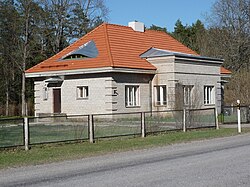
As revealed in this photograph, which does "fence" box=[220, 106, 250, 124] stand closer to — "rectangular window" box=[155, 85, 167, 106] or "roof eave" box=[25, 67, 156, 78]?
"rectangular window" box=[155, 85, 167, 106]

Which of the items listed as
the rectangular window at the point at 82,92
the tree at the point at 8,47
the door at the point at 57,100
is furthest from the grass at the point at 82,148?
the tree at the point at 8,47

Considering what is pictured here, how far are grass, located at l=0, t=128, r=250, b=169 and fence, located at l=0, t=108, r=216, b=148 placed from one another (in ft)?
1.04

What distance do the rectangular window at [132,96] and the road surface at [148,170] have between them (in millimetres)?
17438

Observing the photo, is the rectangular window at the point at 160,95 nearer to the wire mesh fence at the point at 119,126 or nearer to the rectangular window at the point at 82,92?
the rectangular window at the point at 82,92

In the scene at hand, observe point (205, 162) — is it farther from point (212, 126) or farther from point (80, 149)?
point (212, 126)

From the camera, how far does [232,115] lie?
30.8 metres

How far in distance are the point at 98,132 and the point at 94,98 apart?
13.5m

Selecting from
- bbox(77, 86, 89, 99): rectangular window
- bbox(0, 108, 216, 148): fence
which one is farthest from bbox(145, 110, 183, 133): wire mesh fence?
bbox(77, 86, 89, 99): rectangular window

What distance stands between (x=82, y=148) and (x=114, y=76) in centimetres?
1540

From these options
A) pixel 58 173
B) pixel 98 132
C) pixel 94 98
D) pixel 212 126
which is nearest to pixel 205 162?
pixel 58 173

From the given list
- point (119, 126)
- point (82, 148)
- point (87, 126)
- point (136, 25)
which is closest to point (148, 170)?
point (82, 148)

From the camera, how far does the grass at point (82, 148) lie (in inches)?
606

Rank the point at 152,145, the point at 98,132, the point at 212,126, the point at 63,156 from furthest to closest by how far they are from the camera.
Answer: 1. the point at 212,126
2. the point at 98,132
3. the point at 152,145
4. the point at 63,156

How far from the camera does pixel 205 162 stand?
13.4 meters
